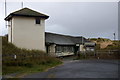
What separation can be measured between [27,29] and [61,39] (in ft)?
44.1

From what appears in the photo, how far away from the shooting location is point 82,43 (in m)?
46.5

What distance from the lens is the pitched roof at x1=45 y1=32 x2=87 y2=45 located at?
129 ft

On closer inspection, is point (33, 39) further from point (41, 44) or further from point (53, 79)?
point (53, 79)

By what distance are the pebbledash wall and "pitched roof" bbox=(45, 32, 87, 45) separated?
17.5ft

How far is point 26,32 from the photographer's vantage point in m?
31.1

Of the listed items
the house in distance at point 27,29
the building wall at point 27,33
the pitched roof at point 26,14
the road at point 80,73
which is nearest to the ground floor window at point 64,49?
the house in distance at point 27,29

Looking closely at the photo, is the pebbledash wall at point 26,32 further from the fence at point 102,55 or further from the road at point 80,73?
the road at point 80,73

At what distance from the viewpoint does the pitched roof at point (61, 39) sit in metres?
39.4

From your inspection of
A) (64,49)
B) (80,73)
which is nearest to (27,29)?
(64,49)

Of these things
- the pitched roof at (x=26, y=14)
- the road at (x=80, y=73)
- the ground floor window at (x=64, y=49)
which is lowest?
the road at (x=80, y=73)

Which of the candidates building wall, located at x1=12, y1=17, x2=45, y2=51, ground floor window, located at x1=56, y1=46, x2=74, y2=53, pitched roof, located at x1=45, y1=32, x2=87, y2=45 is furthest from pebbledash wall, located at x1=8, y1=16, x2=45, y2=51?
ground floor window, located at x1=56, y1=46, x2=74, y2=53

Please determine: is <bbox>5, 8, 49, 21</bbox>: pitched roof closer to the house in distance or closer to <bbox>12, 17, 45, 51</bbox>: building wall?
the house in distance

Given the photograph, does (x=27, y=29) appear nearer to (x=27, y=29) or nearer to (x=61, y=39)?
(x=27, y=29)

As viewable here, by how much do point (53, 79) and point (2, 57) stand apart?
10815 millimetres
